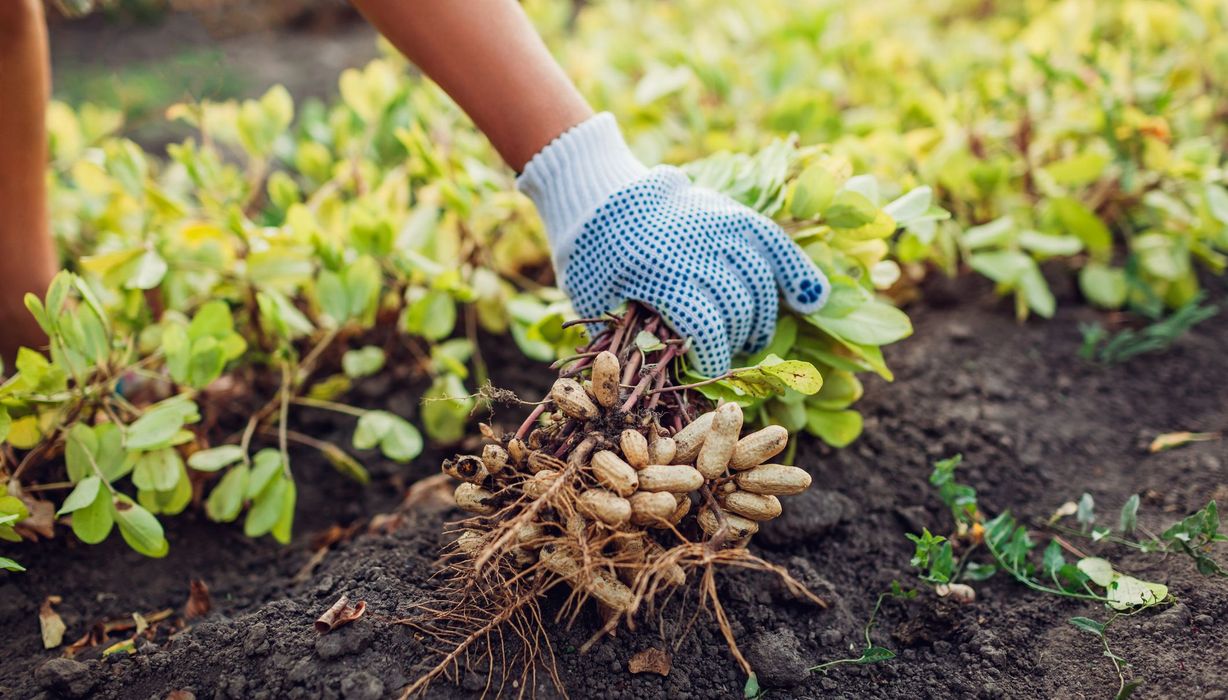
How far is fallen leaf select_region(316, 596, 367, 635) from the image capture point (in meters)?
1.02

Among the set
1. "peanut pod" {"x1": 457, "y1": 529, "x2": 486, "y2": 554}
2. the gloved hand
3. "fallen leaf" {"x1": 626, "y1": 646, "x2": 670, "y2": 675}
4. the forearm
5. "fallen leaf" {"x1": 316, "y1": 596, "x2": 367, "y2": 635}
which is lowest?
"fallen leaf" {"x1": 626, "y1": 646, "x2": 670, "y2": 675}

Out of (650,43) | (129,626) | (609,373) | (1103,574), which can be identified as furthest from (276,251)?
(650,43)

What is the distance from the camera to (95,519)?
117 cm

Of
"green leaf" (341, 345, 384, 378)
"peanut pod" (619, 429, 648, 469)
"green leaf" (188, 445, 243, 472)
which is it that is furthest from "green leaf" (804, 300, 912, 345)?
"green leaf" (188, 445, 243, 472)

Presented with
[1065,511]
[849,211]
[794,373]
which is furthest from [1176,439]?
[794,373]

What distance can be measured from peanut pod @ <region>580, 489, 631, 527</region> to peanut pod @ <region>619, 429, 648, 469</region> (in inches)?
1.7

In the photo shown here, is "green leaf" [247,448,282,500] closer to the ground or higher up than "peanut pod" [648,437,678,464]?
closer to the ground

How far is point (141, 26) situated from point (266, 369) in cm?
341

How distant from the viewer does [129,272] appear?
4.64 ft

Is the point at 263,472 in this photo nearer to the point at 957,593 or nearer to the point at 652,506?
the point at 652,506

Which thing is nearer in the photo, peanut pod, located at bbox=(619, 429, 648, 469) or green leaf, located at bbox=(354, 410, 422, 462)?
peanut pod, located at bbox=(619, 429, 648, 469)

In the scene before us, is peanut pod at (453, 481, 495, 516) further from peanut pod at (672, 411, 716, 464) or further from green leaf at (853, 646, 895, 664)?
green leaf at (853, 646, 895, 664)

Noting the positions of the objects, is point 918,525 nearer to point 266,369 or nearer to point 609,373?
point 609,373

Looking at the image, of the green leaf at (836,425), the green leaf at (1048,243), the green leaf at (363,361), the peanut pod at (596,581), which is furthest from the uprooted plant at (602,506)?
the green leaf at (1048,243)
